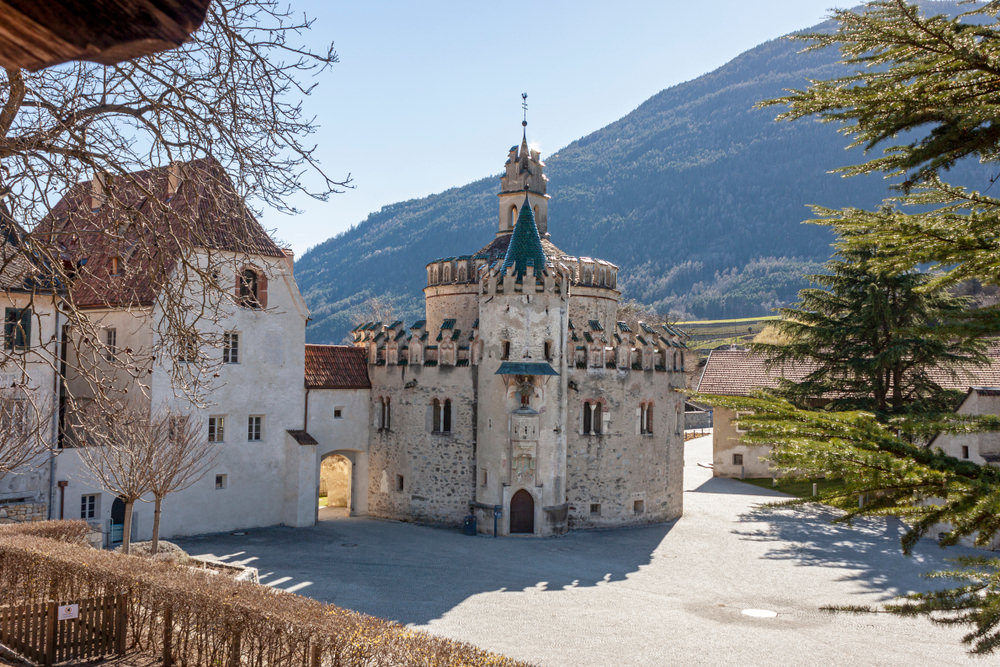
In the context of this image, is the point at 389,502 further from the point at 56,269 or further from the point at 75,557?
the point at 56,269

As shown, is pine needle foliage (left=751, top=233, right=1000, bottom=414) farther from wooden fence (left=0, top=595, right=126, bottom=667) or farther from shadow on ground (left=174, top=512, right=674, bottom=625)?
wooden fence (left=0, top=595, right=126, bottom=667)

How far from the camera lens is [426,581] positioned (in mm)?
22531

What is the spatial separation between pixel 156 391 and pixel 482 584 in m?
13.8

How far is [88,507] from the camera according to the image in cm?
2533

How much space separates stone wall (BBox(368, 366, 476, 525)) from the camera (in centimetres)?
3175

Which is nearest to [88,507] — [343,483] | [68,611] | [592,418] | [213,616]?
[343,483]

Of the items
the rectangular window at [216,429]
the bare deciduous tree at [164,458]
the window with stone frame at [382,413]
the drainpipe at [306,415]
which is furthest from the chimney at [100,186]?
the window with stone frame at [382,413]

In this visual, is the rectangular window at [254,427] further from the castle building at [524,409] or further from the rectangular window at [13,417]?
the rectangular window at [13,417]

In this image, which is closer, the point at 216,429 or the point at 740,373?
the point at 216,429

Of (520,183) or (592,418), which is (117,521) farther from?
(520,183)

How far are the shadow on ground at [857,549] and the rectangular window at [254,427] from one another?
779 inches

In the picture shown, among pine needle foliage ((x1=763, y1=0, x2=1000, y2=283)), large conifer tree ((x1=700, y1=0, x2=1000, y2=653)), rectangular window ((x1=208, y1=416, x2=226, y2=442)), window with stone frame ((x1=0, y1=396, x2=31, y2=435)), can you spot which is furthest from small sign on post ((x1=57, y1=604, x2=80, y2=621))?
rectangular window ((x1=208, y1=416, x2=226, y2=442))

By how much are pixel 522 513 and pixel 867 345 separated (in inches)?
721

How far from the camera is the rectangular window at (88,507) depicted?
2512 cm
